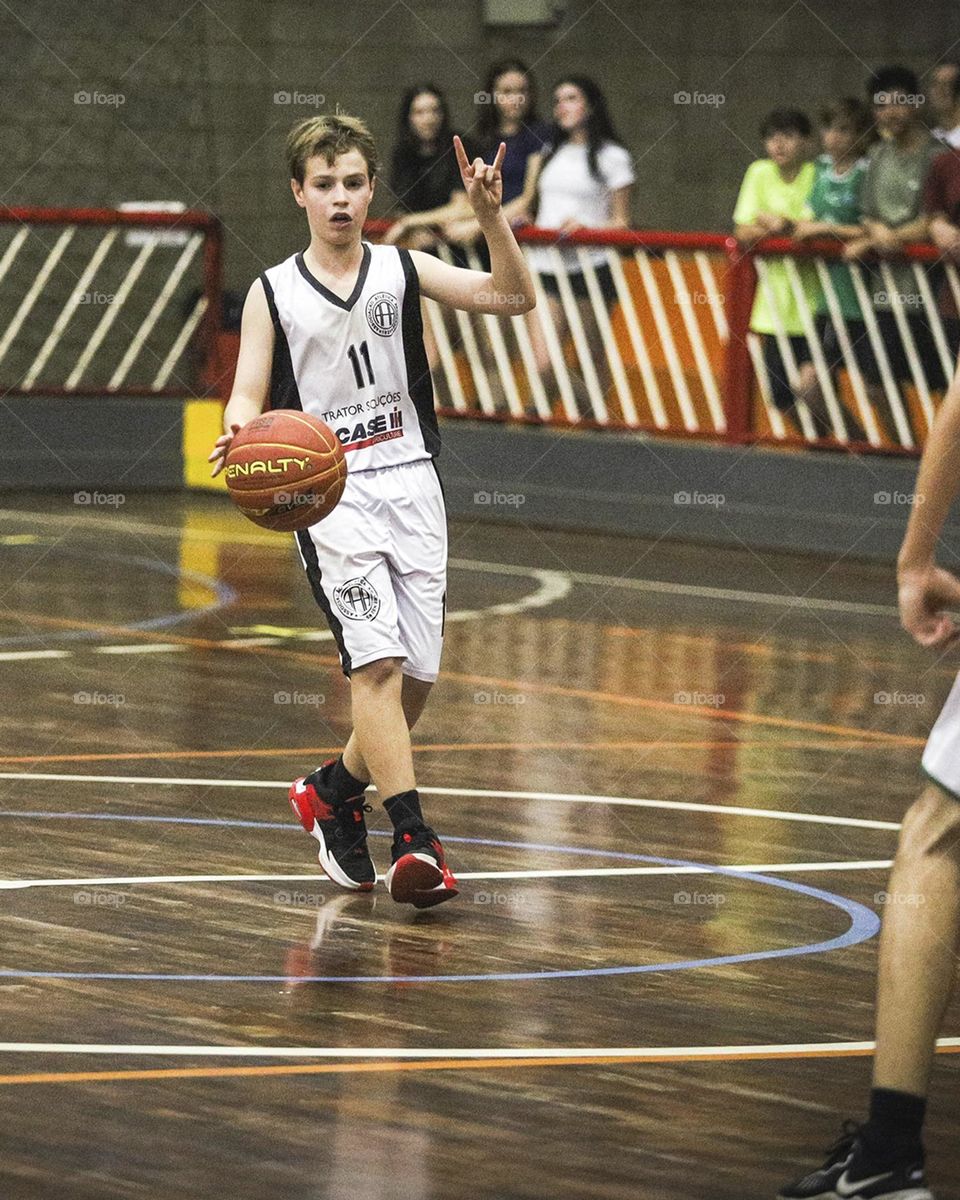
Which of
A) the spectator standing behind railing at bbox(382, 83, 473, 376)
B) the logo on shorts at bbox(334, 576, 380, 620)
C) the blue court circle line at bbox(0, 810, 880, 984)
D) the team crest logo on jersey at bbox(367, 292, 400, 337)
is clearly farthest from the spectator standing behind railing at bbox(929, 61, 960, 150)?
the logo on shorts at bbox(334, 576, 380, 620)

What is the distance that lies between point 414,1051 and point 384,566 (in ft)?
6.54

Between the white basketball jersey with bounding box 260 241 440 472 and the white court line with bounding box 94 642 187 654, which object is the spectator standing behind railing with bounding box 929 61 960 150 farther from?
the white basketball jersey with bounding box 260 241 440 472

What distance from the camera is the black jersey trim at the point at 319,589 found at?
7.49 m

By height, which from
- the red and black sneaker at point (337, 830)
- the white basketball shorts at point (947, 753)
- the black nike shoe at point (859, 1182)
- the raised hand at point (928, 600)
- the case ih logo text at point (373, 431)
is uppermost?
the case ih logo text at point (373, 431)

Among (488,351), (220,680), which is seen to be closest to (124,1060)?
(220,680)

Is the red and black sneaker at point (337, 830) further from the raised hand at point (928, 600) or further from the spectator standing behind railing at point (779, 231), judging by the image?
the spectator standing behind railing at point (779, 231)

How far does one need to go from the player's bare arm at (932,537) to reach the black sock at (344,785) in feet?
10.2

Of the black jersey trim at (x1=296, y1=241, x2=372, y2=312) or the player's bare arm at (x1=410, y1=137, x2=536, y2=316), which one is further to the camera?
the black jersey trim at (x1=296, y1=241, x2=372, y2=312)

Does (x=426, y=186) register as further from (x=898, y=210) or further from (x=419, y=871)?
(x=419, y=871)

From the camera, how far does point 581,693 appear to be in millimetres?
11367

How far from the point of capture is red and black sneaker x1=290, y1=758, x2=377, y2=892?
25.2 feet

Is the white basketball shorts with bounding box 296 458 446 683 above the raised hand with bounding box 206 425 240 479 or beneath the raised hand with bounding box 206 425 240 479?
beneath

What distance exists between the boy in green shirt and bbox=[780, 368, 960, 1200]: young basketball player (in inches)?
439

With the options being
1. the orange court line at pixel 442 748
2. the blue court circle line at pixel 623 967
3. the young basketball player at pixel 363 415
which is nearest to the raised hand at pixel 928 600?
the blue court circle line at pixel 623 967
